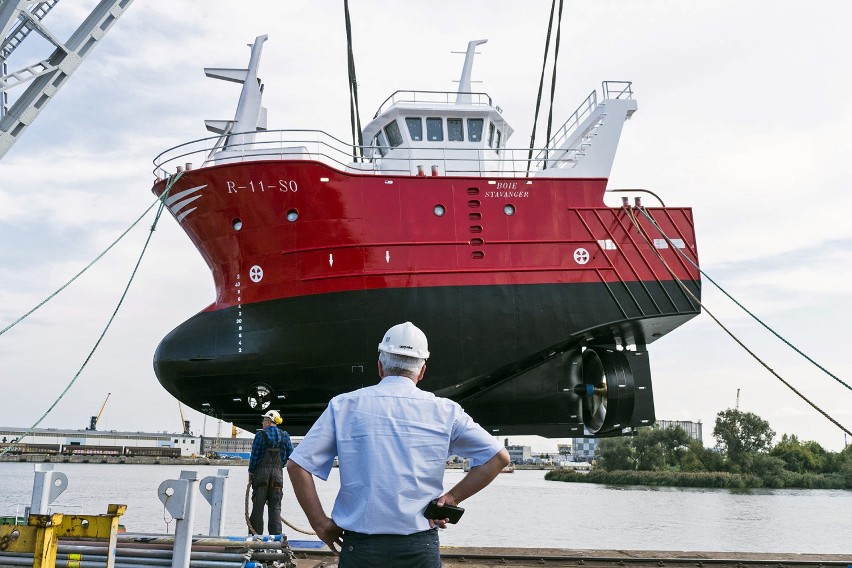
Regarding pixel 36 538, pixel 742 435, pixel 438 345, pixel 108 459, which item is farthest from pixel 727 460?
pixel 108 459

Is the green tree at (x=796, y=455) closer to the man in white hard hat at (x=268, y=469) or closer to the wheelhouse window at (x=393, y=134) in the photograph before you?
the wheelhouse window at (x=393, y=134)

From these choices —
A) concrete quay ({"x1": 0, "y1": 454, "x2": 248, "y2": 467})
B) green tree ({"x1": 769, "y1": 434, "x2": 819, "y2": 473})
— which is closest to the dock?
green tree ({"x1": 769, "y1": 434, "x2": 819, "y2": 473})

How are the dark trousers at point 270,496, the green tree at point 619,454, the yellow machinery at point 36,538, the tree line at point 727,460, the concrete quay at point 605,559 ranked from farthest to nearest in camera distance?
1. the green tree at point 619,454
2. the tree line at point 727,460
3. the dark trousers at point 270,496
4. the concrete quay at point 605,559
5. the yellow machinery at point 36,538

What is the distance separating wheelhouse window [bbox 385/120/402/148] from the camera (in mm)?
13594

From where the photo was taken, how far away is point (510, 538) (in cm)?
1452

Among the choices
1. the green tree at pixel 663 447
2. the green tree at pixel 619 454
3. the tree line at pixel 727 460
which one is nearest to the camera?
the tree line at pixel 727 460

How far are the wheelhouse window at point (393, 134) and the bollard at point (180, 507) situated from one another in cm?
971

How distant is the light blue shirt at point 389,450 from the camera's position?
7.76 ft

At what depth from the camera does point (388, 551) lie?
2357 millimetres

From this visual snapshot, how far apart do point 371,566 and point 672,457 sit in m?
47.5

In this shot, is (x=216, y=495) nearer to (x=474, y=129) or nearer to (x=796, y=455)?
(x=474, y=129)

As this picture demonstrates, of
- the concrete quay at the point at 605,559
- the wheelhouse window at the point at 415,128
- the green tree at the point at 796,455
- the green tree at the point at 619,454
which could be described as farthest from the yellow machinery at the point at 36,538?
the green tree at the point at 796,455

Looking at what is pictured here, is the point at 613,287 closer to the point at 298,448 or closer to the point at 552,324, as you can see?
the point at 552,324

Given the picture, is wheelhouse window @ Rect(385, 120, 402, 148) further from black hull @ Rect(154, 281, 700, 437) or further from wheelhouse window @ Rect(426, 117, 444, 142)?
black hull @ Rect(154, 281, 700, 437)
